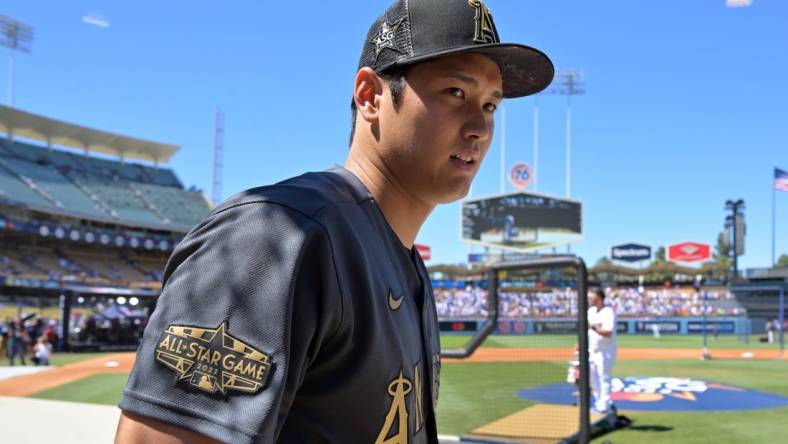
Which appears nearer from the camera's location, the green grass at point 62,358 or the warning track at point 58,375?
the warning track at point 58,375

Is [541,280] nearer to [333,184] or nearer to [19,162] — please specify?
[333,184]

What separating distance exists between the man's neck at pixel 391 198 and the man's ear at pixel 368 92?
117 millimetres

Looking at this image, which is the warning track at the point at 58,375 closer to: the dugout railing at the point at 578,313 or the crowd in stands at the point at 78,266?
the dugout railing at the point at 578,313

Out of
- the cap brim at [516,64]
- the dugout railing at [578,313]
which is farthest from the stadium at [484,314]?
the cap brim at [516,64]

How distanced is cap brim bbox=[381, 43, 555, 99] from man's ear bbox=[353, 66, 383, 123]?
0.18 feet

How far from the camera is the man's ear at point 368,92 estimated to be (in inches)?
61.3

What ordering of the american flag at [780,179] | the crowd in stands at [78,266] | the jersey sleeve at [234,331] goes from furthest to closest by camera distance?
the crowd in stands at [78,266] < the american flag at [780,179] < the jersey sleeve at [234,331]

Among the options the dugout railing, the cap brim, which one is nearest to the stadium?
the dugout railing

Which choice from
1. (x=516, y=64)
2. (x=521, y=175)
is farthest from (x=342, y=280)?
(x=521, y=175)

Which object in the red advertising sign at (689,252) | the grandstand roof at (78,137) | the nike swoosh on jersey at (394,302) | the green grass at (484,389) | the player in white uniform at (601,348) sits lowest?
the green grass at (484,389)

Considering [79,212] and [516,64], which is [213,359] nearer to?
[516,64]

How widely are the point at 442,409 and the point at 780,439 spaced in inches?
183

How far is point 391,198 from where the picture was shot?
1591 millimetres

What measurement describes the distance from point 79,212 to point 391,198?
182 feet
